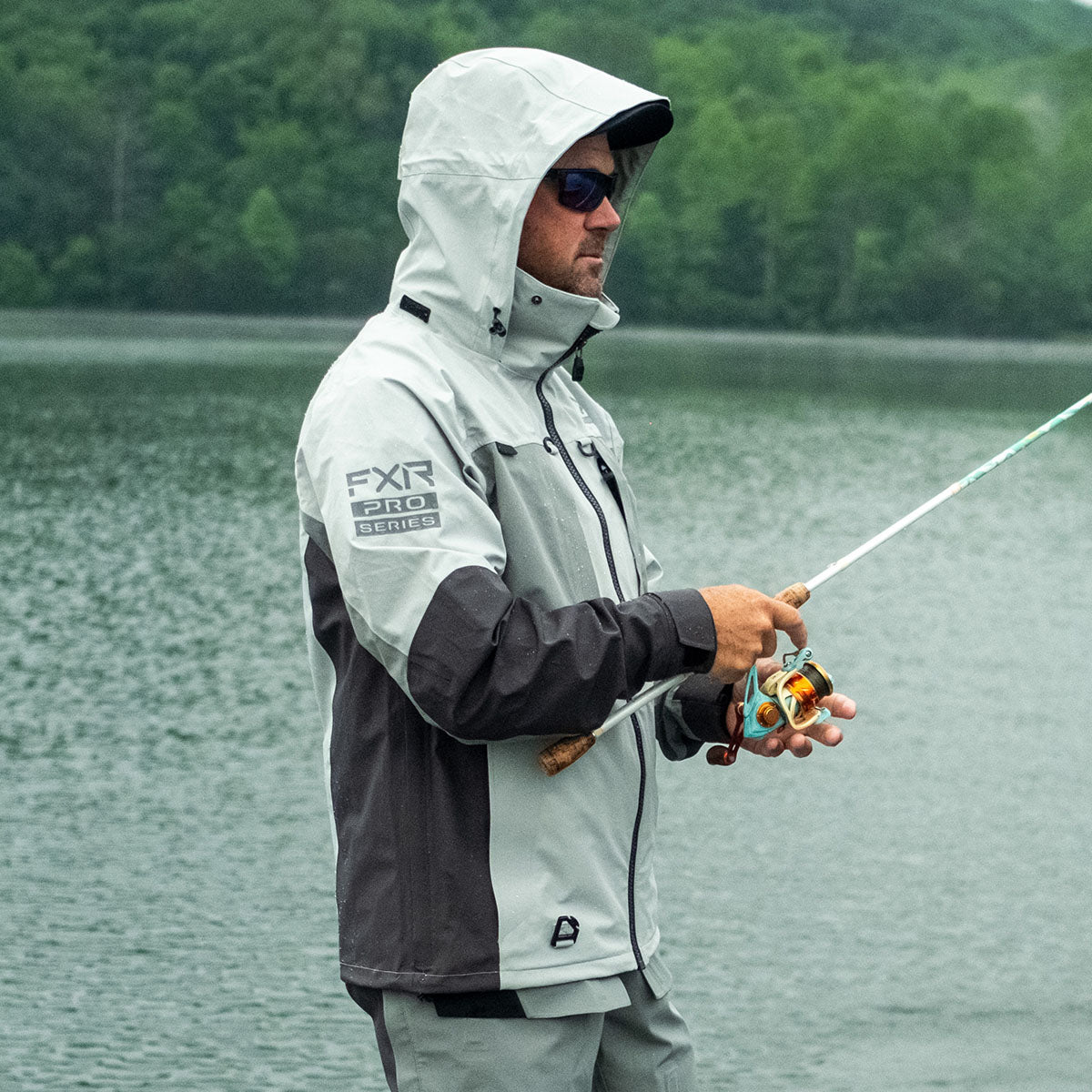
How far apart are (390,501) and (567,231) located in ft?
1.61

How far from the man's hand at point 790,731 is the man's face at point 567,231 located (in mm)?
554

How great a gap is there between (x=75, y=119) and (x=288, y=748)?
93084 millimetres

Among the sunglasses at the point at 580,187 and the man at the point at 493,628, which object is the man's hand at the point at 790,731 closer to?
the man at the point at 493,628

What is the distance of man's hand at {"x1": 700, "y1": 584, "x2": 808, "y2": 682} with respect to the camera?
7.73ft

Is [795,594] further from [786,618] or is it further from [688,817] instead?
[688,817]

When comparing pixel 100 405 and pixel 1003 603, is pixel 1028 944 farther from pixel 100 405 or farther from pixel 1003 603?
pixel 100 405

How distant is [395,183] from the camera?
99375 millimetres

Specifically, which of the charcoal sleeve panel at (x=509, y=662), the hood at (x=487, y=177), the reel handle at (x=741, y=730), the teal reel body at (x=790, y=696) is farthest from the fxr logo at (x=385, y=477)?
the teal reel body at (x=790, y=696)

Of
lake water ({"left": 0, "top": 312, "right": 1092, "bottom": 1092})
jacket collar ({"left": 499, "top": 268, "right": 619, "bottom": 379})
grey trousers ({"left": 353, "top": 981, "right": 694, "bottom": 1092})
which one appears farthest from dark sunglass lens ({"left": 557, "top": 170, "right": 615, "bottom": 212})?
lake water ({"left": 0, "top": 312, "right": 1092, "bottom": 1092})

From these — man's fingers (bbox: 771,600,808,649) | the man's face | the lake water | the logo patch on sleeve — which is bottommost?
the lake water

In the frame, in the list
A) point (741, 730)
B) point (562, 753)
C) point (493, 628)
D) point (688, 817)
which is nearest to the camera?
point (493, 628)

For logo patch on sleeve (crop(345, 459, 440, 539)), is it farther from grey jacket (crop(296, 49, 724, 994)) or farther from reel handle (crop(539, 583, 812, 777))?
reel handle (crop(539, 583, 812, 777))

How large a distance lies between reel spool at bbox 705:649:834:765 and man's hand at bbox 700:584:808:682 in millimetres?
259

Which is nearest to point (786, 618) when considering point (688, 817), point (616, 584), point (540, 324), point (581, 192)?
point (616, 584)
